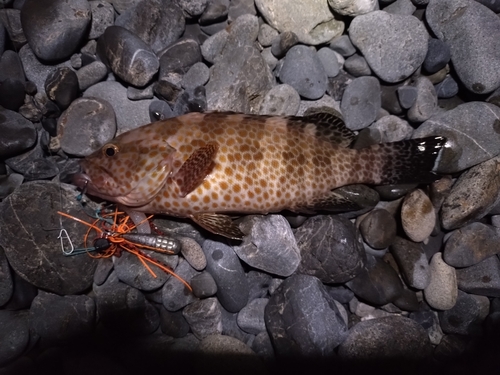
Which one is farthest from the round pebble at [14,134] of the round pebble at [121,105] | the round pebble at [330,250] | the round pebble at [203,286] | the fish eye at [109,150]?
the round pebble at [330,250]

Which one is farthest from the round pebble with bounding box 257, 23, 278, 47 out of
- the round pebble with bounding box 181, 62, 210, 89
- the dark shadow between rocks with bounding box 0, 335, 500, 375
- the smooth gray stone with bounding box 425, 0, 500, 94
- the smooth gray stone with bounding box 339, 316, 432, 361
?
the dark shadow between rocks with bounding box 0, 335, 500, 375

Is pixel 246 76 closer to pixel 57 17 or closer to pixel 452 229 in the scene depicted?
pixel 57 17

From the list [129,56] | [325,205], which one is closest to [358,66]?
[325,205]

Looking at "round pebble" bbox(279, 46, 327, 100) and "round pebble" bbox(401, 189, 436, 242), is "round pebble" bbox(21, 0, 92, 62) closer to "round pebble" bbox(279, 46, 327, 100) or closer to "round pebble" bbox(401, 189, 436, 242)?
"round pebble" bbox(279, 46, 327, 100)

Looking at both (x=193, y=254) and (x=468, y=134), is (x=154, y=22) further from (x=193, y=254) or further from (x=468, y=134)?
(x=468, y=134)

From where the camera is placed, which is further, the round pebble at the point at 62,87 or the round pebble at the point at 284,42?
the round pebble at the point at 284,42

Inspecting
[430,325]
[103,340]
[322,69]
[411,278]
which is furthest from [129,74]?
[430,325]

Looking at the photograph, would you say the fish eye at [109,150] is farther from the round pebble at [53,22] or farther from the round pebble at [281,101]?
the round pebble at [281,101]
